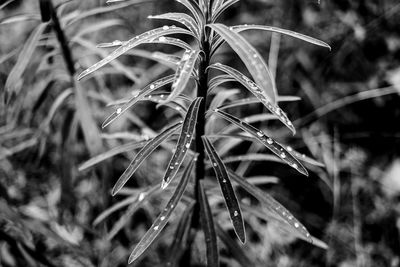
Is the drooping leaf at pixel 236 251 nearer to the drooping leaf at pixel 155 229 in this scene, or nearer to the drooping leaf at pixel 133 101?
the drooping leaf at pixel 155 229

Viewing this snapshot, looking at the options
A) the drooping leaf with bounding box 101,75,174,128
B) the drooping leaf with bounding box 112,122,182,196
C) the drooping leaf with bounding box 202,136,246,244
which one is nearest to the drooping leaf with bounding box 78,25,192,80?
the drooping leaf with bounding box 101,75,174,128

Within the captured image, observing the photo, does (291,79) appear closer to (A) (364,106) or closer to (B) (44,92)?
(A) (364,106)

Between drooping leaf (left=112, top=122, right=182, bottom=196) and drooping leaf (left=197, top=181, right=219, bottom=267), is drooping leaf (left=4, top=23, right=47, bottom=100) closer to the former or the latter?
drooping leaf (left=112, top=122, right=182, bottom=196)

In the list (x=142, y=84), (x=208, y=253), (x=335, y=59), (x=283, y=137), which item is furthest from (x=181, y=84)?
(x=335, y=59)

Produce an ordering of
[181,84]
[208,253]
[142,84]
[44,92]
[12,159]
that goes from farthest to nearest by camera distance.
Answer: [12,159] < [142,84] < [44,92] < [208,253] < [181,84]

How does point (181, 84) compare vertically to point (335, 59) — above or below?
above

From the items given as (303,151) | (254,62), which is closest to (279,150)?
(254,62)

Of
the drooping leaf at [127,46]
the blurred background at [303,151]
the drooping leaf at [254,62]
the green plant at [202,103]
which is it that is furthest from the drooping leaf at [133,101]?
the blurred background at [303,151]
